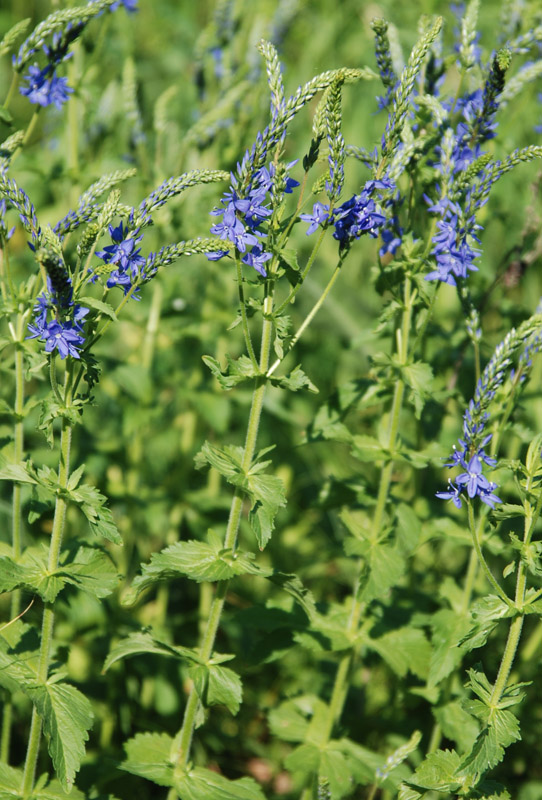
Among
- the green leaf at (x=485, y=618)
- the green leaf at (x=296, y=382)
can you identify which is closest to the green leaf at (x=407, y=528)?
the green leaf at (x=485, y=618)

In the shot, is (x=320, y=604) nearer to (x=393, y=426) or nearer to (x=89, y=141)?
(x=393, y=426)

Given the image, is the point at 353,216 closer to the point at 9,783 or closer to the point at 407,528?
the point at 407,528

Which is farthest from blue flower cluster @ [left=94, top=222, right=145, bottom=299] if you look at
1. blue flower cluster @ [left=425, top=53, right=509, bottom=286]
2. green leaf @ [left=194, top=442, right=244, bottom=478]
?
blue flower cluster @ [left=425, top=53, right=509, bottom=286]

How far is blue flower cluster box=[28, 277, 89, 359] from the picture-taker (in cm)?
239

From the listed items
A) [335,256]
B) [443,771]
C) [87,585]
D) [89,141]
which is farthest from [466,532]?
[335,256]

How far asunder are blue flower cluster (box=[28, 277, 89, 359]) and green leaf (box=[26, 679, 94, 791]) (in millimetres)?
1125

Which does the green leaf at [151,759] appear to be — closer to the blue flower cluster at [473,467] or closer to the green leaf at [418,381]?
the blue flower cluster at [473,467]

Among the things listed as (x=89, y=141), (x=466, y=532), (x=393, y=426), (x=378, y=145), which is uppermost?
(x=89, y=141)

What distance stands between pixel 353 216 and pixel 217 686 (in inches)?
65.6

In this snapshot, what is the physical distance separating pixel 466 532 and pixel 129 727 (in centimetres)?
199

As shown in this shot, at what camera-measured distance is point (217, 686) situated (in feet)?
9.25

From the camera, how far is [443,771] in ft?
8.90

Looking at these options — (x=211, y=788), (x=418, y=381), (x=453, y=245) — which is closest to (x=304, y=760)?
(x=211, y=788)

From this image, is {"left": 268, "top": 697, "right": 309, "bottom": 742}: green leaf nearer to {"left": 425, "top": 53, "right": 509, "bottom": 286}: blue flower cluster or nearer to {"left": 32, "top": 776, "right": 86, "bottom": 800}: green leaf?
{"left": 32, "top": 776, "right": 86, "bottom": 800}: green leaf
